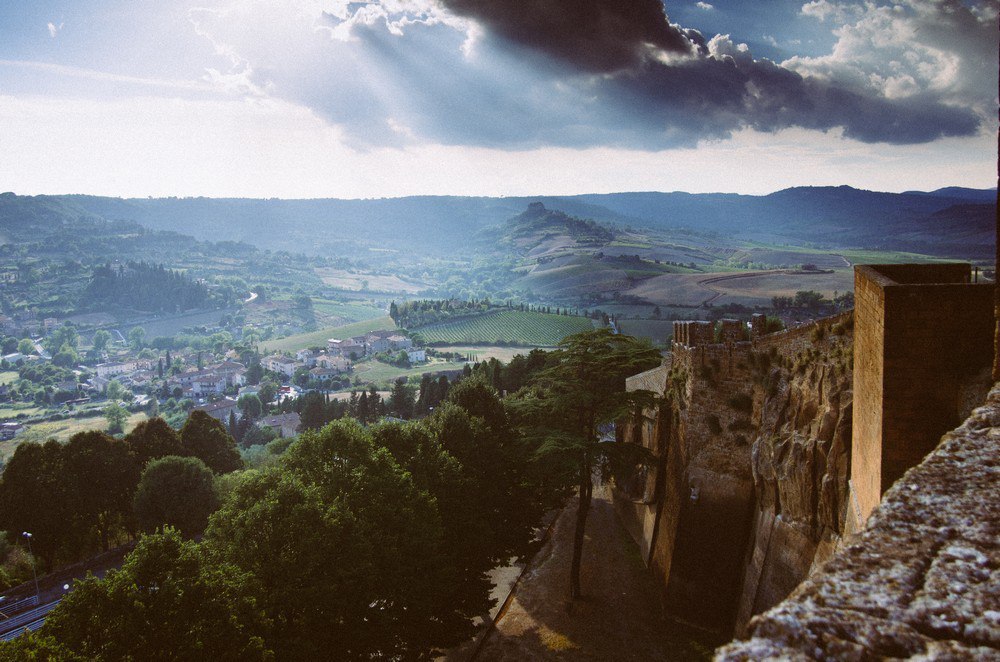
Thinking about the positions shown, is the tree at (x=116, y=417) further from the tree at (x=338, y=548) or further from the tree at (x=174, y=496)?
the tree at (x=338, y=548)

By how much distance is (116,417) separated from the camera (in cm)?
12019

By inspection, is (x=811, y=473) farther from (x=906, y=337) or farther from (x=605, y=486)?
(x=605, y=486)

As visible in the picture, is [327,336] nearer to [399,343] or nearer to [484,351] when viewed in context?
[399,343]

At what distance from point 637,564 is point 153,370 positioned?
18070cm

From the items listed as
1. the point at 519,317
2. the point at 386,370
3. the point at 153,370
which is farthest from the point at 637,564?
the point at 153,370

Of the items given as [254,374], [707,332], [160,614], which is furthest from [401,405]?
[254,374]

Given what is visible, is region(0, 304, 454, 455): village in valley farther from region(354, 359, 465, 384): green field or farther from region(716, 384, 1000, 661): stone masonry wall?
Result: region(716, 384, 1000, 661): stone masonry wall

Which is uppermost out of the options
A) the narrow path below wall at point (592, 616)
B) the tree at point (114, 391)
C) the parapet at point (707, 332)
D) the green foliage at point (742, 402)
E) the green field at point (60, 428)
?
the parapet at point (707, 332)

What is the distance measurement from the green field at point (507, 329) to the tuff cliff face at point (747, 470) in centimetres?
9767

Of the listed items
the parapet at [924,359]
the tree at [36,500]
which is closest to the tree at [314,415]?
the tree at [36,500]

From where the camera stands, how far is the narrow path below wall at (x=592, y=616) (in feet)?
68.3

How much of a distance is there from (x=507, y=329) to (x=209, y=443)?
107550 mm

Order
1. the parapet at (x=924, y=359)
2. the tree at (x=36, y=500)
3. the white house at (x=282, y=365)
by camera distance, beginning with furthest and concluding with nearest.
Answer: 1. the white house at (x=282, y=365)
2. the tree at (x=36, y=500)
3. the parapet at (x=924, y=359)

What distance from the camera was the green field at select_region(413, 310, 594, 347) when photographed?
132m
